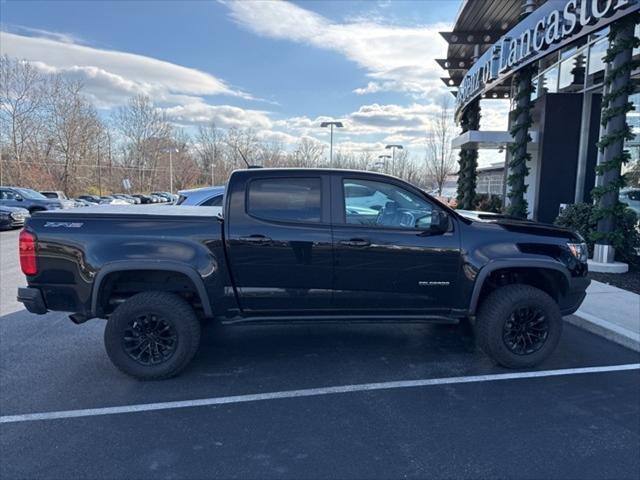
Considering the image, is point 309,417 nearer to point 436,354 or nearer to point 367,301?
point 367,301

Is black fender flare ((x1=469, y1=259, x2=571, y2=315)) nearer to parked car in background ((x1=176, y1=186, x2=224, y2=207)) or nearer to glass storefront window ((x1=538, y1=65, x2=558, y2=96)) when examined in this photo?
parked car in background ((x1=176, y1=186, x2=224, y2=207))

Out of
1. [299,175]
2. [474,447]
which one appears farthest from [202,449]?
[299,175]

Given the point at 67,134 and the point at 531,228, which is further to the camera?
the point at 67,134

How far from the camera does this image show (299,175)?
4285 mm

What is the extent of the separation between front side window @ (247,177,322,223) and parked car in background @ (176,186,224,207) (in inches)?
142

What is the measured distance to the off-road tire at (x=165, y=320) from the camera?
3959mm

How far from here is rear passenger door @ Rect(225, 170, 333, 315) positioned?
4.04m

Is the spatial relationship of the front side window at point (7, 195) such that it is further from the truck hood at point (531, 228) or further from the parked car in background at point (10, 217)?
the truck hood at point (531, 228)

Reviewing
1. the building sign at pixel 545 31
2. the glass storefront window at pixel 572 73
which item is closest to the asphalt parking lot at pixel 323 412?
the building sign at pixel 545 31

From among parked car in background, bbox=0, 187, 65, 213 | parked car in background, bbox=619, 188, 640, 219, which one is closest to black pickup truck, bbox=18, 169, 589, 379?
parked car in background, bbox=619, 188, 640, 219

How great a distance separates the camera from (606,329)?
530 centimetres

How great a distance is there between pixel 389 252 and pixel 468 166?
49.5 feet

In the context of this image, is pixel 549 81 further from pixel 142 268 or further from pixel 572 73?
pixel 142 268

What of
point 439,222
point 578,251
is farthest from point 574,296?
point 439,222
